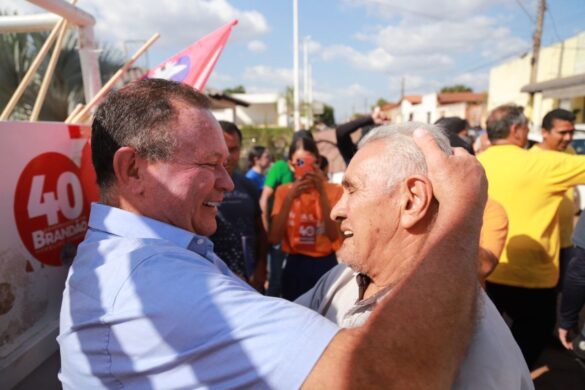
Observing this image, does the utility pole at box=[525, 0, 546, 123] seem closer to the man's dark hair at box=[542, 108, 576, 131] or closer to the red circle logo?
the man's dark hair at box=[542, 108, 576, 131]

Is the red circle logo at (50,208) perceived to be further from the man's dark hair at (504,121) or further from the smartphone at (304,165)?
the man's dark hair at (504,121)

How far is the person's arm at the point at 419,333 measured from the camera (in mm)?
762

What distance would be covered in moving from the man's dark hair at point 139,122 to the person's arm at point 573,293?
299cm

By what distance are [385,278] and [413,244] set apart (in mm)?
156

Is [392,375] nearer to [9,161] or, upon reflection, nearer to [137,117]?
[137,117]

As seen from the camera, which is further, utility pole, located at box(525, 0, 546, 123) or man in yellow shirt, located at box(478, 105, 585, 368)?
utility pole, located at box(525, 0, 546, 123)

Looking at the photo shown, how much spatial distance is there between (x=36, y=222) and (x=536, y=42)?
2517 cm

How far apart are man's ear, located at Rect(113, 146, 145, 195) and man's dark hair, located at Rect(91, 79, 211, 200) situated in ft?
0.09

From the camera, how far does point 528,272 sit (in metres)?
2.78

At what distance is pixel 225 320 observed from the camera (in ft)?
2.73

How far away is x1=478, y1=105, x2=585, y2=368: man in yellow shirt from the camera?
2660 mm

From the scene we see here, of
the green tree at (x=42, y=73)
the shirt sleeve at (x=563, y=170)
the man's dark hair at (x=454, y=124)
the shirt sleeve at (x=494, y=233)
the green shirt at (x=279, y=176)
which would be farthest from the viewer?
the green tree at (x=42, y=73)

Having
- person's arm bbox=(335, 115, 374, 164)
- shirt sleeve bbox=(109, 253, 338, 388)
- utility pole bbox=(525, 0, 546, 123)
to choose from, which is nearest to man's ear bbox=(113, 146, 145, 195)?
shirt sleeve bbox=(109, 253, 338, 388)

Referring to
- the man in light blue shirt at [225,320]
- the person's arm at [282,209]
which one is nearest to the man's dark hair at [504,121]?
the person's arm at [282,209]
